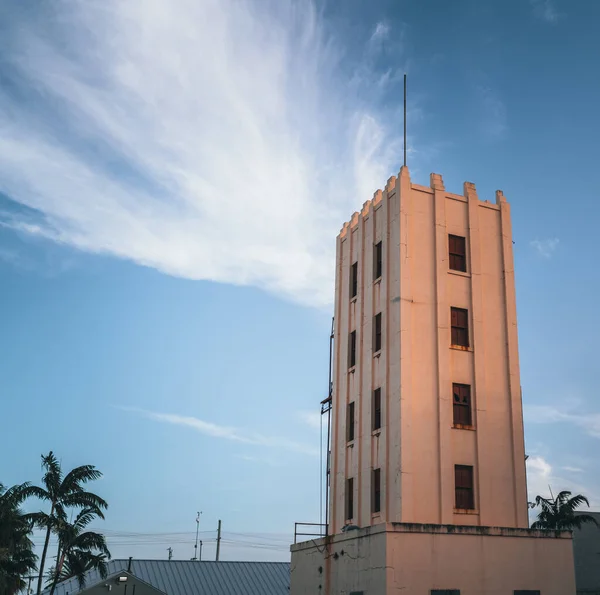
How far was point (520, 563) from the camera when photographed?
30188mm

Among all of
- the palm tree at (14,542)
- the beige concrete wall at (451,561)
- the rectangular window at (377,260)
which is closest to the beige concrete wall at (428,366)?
the rectangular window at (377,260)

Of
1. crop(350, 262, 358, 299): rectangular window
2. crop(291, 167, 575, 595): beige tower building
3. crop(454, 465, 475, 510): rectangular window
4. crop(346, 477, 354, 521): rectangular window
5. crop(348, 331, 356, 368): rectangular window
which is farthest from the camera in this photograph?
crop(350, 262, 358, 299): rectangular window

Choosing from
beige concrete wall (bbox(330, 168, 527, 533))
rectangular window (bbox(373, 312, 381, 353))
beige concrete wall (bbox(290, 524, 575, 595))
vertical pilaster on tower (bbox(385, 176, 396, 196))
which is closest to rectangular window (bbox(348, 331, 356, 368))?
beige concrete wall (bbox(330, 168, 527, 533))

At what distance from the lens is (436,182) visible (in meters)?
36.8

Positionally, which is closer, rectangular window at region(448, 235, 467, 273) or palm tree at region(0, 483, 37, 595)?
rectangular window at region(448, 235, 467, 273)

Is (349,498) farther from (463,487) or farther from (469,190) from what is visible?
(469,190)

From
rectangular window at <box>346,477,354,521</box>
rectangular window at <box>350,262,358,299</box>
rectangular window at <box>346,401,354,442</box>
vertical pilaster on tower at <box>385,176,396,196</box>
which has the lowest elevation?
rectangular window at <box>346,477,354,521</box>

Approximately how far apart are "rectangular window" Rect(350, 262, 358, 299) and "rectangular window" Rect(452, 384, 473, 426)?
24.8 ft

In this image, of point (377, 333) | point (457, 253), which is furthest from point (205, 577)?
point (457, 253)

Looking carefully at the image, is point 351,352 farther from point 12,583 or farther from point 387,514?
point 12,583

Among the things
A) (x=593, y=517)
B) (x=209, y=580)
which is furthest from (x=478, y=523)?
(x=209, y=580)

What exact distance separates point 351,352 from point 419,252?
6079 millimetres

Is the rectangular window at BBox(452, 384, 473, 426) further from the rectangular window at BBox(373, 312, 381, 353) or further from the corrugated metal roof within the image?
the corrugated metal roof

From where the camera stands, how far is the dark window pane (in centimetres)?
3388
